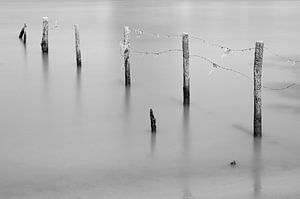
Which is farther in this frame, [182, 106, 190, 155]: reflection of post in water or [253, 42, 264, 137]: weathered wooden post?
[253, 42, 264, 137]: weathered wooden post

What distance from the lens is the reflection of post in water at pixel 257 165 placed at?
33.3 ft

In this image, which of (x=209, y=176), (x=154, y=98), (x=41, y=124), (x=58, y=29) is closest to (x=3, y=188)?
(x=209, y=176)

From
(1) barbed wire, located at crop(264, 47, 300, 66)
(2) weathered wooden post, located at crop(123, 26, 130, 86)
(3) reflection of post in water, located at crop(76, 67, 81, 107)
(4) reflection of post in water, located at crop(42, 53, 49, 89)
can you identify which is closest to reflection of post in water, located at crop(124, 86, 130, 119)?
(2) weathered wooden post, located at crop(123, 26, 130, 86)

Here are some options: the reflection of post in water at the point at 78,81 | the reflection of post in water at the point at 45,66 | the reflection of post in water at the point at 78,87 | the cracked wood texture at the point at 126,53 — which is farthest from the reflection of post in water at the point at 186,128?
the reflection of post in water at the point at 45,66

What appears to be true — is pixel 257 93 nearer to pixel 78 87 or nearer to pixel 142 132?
pixel 142 132

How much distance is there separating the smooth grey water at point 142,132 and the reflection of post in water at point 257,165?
23mm

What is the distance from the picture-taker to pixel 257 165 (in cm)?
1145

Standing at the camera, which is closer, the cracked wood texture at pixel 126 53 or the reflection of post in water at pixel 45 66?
the cracked wood texture at pixel 126 53

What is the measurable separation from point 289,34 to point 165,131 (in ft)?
92.2

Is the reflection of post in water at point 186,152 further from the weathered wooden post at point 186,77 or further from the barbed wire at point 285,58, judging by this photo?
the barbed wire at point 285,58

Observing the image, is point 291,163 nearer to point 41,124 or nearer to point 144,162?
point 144,162

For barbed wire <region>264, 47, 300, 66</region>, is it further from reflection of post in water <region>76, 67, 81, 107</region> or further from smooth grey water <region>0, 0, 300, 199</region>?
reflection of post in water <region>76, 67, 81, 107</region>

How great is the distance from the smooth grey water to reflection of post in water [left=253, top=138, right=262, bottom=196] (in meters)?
0.02

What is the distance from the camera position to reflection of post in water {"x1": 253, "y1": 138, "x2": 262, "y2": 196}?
399 inches
